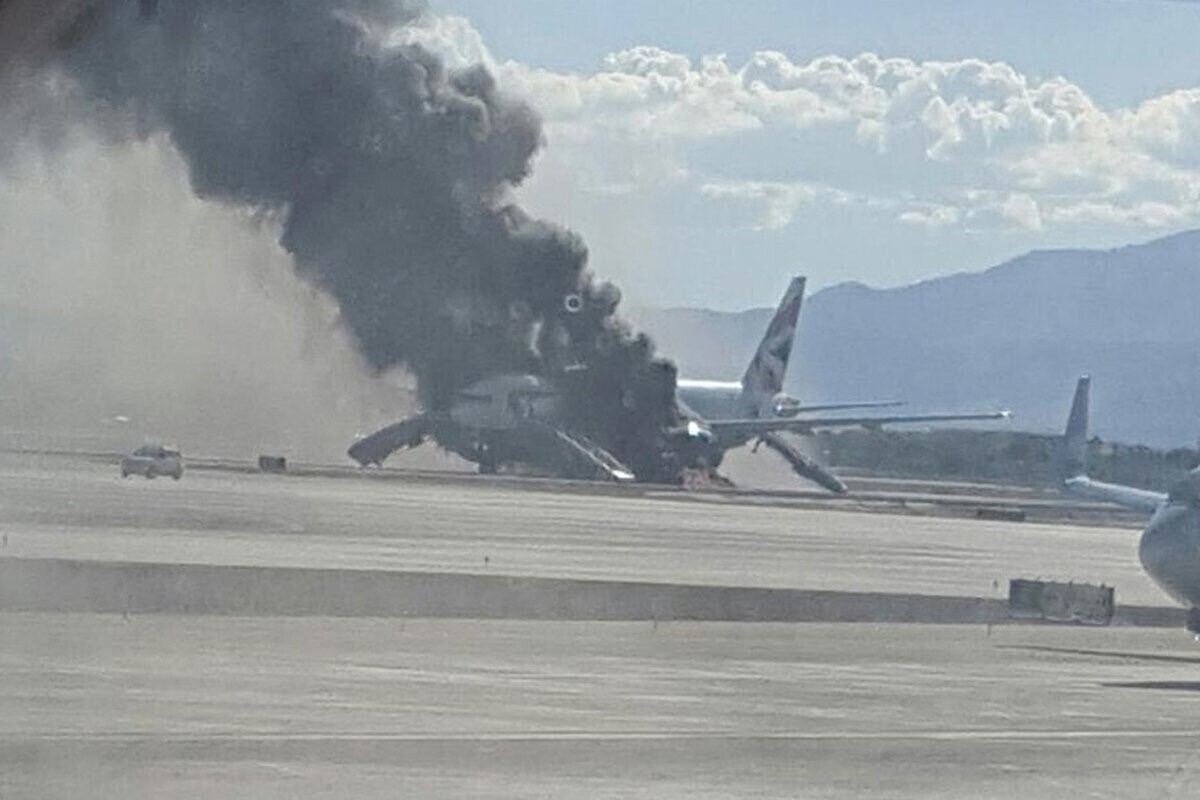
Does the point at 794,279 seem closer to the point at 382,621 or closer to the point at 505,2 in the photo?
the point at 505,2

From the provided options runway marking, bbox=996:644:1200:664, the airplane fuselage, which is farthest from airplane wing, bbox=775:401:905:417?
runway marking, bbox=996:644:1200:664

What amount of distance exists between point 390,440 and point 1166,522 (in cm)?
462

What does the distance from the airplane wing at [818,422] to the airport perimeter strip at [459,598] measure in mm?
772

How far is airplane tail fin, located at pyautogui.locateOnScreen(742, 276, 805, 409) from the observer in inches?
373

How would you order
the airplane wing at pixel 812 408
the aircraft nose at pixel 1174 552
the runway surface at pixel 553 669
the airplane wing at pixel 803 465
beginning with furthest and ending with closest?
the aircraft nose at pixel 1174 552
the airplane wing at pixel 803 465
the airplane wing at pixel 812 408
the runway surface at pixel 553 669

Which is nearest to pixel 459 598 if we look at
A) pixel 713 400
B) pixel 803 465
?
pixel 713 400

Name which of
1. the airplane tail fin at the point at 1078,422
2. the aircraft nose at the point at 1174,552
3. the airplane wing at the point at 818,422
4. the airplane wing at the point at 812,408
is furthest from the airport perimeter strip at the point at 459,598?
the airplane tail fin at the point at 1078,422

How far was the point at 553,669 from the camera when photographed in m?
10.6

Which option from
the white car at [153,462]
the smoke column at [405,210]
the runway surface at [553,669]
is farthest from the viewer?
the white car at [153,462]

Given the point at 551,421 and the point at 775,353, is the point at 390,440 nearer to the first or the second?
the point at 551,421

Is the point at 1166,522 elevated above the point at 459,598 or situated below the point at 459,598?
above

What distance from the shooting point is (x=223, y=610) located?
1255 centimetres

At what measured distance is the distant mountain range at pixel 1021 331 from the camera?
31.5 feet

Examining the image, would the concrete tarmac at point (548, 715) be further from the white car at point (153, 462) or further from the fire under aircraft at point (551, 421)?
the fire under aircraft at point (551, 421)
